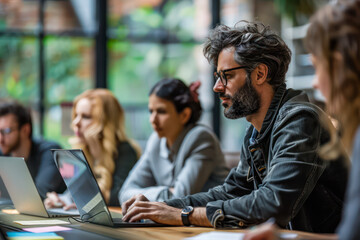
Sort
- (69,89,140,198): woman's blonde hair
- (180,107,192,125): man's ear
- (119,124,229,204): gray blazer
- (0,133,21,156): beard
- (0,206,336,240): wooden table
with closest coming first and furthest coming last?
(0,206,336,240): wooden table < (119,124,229,204): gray blazer < (180,107,192,125): man's ear < (69,89,140,198): woman's blonde hair < (0,133,21,156): beard

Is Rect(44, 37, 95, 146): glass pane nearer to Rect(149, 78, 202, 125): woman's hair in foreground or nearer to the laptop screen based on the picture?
Rect(149, 78, 202, 125): woman's hair in foreground

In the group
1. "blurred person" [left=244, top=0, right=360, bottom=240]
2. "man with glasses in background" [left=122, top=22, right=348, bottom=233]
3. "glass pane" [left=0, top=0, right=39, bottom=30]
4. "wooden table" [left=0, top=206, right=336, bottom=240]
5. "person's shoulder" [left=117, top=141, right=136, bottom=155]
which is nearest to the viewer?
"blurred person" [left=244, top=0, right=360, bottom=240]

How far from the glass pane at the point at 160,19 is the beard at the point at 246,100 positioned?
3861mm

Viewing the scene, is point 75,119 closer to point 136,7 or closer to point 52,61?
point 52,61

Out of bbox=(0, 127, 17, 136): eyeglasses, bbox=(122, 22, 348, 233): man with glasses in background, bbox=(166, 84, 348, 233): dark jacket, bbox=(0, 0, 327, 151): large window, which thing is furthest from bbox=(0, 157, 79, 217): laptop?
bbox=(0, 0, 327, 151): large window

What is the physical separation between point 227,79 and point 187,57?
3905 mm

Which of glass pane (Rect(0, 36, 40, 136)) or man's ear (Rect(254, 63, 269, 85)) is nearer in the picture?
man's ear (Rect(254, 63, 269, 85))

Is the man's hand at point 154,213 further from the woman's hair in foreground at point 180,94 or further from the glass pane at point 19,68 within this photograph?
the glass pane at point 19,68

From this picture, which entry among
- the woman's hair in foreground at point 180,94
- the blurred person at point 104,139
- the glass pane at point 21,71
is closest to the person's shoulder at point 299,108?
the woman's hair in foreground at point 180,94

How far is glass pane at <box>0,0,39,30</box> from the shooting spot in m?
5.19

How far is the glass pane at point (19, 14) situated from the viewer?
5191 mm

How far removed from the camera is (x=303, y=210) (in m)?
1.74

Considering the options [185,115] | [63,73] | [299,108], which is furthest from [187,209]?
[63,73]

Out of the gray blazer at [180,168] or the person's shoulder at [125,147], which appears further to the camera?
the person's shoulder at [125,147]
